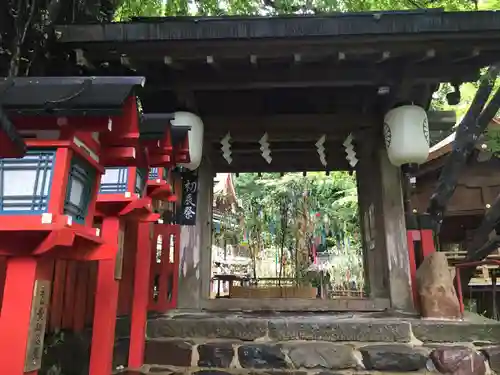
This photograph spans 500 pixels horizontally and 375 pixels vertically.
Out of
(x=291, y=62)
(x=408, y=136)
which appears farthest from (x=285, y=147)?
(x=408, y=136)

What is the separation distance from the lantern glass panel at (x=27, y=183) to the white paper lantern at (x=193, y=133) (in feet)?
8.13

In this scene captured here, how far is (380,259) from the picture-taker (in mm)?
5285

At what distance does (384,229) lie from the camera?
16.5ft

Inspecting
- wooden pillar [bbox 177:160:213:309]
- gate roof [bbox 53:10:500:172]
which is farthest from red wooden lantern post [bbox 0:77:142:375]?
wooden pillar [bbox 177:160:213:309]

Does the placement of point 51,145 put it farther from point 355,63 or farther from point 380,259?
point 380,259

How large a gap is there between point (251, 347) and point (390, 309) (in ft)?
5.85

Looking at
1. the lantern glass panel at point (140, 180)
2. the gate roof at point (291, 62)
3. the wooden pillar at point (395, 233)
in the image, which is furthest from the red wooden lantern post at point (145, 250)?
the wooden pillar at point (395, 233)

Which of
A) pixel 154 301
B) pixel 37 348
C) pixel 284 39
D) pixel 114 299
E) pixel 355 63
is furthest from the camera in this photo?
pixel 154 301

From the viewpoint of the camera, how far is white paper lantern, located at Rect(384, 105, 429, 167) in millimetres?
4285

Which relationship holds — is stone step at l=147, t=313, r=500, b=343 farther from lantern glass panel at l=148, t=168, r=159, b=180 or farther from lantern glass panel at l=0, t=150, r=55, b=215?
lantern glass panel at l=0, t=150, r=55, b=215

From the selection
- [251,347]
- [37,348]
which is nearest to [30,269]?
[37,348]

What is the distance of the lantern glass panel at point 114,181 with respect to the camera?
328 cm

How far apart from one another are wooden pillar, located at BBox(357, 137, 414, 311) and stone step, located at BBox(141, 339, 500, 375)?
0.82 m

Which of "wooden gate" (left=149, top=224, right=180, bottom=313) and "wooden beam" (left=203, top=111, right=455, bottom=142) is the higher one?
"wooden beam" (left=203, top=111, right=455, bottom=142)
